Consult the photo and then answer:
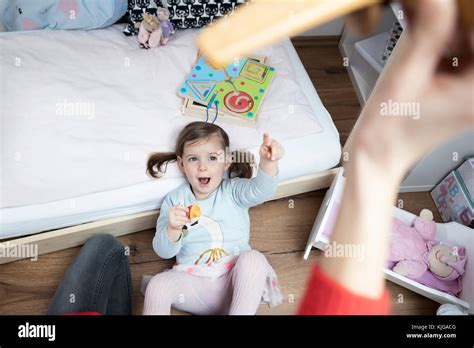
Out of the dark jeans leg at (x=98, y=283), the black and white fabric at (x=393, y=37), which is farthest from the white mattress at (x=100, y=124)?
the black and white fabric at (x=393, y=37)

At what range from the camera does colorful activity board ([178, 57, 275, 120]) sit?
138cm

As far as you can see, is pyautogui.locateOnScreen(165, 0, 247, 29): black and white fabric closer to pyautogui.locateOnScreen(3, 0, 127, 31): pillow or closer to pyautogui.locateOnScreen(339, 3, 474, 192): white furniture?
pyautogui.locateOnScreen(3, 0, 127, 31): pillow

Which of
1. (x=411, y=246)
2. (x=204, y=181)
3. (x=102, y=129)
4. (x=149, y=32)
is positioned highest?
(x=149, y=32)

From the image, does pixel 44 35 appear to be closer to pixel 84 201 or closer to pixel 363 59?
pixel 84 201

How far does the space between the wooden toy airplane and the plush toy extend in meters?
1.31

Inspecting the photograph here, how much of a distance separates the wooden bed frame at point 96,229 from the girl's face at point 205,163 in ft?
0.61

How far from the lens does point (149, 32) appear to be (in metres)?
1.49

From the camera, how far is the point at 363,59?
71.5 inches

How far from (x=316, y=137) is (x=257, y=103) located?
21 centimetres

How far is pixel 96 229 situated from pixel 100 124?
303mm

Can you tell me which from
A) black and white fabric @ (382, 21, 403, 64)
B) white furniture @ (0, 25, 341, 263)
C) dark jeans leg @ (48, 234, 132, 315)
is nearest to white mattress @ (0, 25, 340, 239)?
white furniture @ (0, 25, 341, 263)

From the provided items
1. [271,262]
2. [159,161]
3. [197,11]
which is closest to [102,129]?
[159,161]

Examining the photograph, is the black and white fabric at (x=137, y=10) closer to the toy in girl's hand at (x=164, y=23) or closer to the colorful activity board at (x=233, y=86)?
the toy in girl's hand at (x=164, y=23)

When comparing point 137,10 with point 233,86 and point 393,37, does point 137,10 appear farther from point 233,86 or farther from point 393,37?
point 393,37
